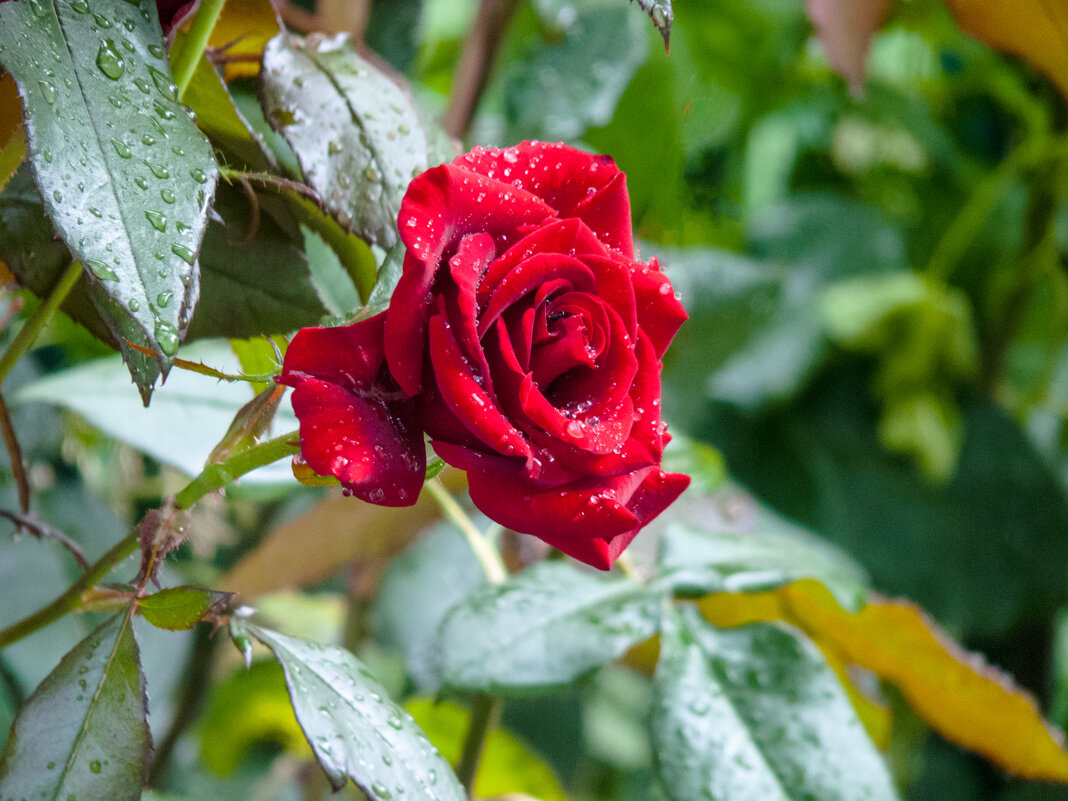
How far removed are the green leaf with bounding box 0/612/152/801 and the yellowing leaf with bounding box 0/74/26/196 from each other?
0.14 m

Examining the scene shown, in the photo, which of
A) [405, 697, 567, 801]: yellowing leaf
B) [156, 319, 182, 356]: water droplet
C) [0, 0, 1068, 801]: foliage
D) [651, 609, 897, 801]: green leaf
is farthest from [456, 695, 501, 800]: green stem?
[156, 319, 182, 356]: water droplet

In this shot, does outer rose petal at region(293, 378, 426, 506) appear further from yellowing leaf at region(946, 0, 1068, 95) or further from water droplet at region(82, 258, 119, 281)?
yellowing leaf at region(946, 0, 1068, 95)

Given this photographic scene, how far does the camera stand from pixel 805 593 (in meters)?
0.50

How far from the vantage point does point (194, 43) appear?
0.27m

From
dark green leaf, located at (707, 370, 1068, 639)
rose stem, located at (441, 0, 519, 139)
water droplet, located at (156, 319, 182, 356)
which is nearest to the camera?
water droplet, located at (156, 319, 182, 356)

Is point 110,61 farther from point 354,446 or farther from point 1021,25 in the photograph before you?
point 1021,25

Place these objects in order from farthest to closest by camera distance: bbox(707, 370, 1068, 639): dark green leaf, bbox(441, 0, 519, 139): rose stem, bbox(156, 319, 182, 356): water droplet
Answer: bbox(707, 370, 1068, 639): dark green leaf → bbox(441, 0, 519, 139): rose stem → bbox(156, 319, 182, 356): water droplet

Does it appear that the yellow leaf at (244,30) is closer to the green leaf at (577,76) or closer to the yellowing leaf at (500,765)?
the green leaf at (577,76)

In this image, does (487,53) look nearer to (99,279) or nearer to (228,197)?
(228,197)

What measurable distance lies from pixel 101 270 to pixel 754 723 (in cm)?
35

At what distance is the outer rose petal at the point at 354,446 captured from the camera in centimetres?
20

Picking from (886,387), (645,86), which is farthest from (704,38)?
(886,387)

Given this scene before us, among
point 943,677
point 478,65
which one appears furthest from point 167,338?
point 478,65

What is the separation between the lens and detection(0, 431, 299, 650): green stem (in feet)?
0.76
